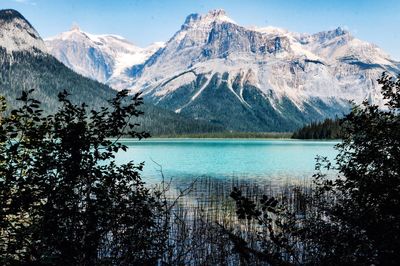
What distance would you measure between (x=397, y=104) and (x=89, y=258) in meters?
8.92

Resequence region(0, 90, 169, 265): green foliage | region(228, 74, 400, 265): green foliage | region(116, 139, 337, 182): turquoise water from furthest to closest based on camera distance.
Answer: region(116, 139, 337, 182): turquoise water
region(0, 90, 169, 265): green foliage
region(228, 74, 400, 265): green foliage

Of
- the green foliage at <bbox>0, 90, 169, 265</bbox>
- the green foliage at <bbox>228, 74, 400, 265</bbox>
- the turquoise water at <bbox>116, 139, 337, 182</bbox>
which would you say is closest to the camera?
the green foliage at <bbox>228, 74, 400, 265</bbox>

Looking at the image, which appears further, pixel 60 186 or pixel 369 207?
pixel 369 207

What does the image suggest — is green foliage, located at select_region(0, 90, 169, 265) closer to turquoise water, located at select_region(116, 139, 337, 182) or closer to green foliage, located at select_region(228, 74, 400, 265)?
green foliage, located at select_region(228, 74, 400, 265)

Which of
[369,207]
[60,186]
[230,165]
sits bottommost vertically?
[230,165]

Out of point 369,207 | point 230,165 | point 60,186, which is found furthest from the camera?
point 230,165

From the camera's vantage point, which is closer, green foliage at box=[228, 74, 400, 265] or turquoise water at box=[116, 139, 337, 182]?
green foliage at box=[228, 74, 400, 265]

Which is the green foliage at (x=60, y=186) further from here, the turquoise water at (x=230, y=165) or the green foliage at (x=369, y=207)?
the turquoise water at (x=230, y=165)

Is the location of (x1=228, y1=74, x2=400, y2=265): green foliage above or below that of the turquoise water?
above

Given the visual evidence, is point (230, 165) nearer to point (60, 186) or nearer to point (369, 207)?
point (369, 207)

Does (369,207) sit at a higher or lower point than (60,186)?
lower

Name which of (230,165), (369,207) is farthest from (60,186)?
(230,165)

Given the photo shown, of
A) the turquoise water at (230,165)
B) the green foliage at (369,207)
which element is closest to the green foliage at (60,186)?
the green foliage at (369,207)

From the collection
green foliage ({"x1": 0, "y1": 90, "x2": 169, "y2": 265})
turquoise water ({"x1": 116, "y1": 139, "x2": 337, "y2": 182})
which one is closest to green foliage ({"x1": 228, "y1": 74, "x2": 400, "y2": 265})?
green foliage ({"x1": 0, "y1": 90, "x2": 169, "y2": 265})
